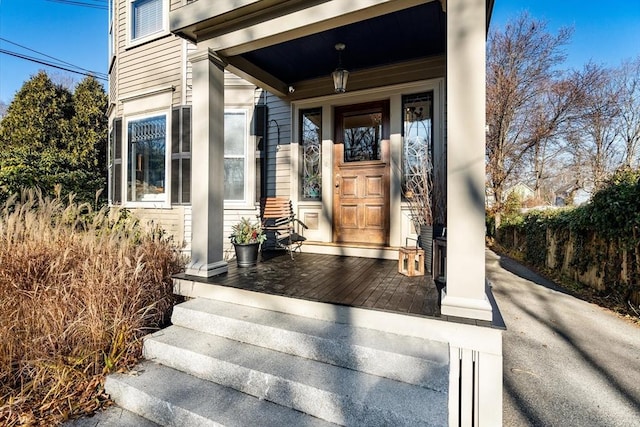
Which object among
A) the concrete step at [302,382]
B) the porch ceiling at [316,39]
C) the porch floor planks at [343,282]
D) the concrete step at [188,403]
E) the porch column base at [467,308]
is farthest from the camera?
the porch ceiling at [316,39]

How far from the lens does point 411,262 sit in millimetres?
3199

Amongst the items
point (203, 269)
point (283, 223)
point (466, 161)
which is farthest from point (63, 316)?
point (466, 161)

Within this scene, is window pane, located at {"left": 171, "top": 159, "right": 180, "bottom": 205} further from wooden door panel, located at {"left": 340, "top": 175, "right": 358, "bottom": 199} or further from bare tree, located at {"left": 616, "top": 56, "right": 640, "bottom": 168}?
bare tree, located at {"left": 616, "top": 56, "right": 640, "bottom": 168}

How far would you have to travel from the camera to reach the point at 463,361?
1.92 metres

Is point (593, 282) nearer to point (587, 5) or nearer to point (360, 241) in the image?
point (360, 241)

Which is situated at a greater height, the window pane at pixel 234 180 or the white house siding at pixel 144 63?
the white house siding at pixel 144 63

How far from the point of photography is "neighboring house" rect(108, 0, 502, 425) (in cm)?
206

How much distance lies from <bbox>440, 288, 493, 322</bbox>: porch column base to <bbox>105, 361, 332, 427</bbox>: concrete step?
1.04 meters

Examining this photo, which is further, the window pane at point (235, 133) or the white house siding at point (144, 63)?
the white house siding at point (144, 63)

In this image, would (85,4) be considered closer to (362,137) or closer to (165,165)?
(165,165)

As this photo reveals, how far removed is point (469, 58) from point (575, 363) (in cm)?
291

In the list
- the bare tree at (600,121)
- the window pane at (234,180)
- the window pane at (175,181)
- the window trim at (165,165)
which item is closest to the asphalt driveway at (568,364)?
the window pane at (234,180)

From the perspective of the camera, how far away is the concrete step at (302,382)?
1611 mm

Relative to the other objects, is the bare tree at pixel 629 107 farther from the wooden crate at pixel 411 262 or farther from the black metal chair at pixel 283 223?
the black metal chair at pixel 283 223
